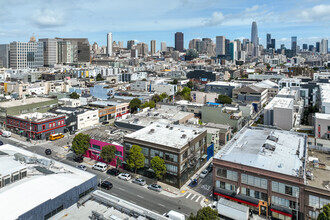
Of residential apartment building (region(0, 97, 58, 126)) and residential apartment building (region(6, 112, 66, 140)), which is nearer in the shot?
residential apartment building (region(6, 112, 66, 140))

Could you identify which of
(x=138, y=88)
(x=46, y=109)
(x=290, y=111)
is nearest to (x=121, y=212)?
(x=290, y=111)

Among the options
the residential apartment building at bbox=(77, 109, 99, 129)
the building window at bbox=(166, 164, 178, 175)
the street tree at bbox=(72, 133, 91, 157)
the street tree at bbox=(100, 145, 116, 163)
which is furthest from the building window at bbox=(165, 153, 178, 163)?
the residential apartment building at bbox=(77, 109, 99, 129)

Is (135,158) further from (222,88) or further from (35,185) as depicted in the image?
(222,88)

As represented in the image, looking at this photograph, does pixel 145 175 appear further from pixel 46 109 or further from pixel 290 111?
pixel 46 109

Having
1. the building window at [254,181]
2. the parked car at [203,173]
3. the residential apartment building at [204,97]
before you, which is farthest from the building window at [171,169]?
the residential apartment building at [204,97]

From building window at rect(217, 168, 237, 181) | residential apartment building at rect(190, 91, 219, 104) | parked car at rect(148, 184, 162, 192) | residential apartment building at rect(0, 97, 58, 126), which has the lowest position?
parked car at rect(148, 184, 162, 192)

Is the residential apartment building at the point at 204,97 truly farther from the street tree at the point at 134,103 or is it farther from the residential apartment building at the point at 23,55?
the residential apartment building at the point at 23,55

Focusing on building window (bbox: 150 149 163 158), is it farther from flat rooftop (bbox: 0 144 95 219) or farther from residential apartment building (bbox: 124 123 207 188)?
flat rooftop (bbox: 0 144 95 219)
